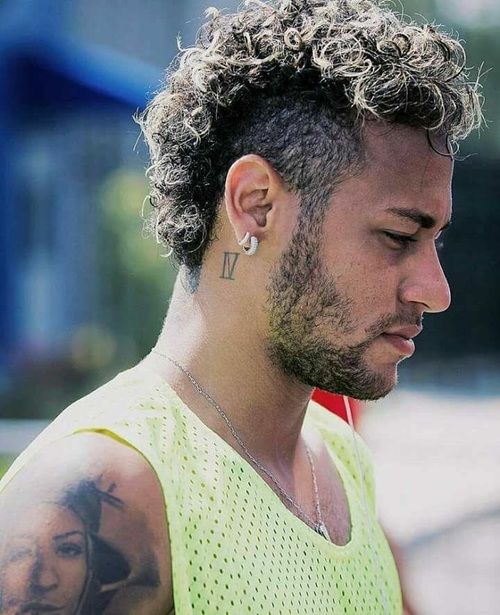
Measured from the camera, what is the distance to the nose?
1783 mm

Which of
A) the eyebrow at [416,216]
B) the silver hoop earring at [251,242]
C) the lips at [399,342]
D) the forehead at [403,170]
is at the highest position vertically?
the forehead at [403,170]

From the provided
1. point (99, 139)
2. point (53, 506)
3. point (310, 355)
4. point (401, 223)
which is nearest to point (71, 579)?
point (53, 506)

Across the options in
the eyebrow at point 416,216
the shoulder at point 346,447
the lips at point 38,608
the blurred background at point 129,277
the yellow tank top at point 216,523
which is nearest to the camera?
the lips at point 38,608

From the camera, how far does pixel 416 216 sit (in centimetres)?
178

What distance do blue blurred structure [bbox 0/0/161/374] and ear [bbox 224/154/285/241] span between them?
4245mm

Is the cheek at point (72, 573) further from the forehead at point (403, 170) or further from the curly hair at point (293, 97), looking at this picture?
the forehead at point (403, 170)

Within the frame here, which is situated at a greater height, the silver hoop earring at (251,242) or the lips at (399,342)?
the silver hoop earring at (251,242)

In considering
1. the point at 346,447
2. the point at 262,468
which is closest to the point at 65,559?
the point at 262,468

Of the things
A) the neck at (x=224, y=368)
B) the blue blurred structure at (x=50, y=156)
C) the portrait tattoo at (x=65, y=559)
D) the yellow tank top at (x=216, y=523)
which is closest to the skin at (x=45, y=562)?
the portrait tattoo at (x=65, y=559)

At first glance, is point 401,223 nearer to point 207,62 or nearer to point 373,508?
point 207,62

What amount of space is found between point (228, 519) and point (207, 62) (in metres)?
0.80

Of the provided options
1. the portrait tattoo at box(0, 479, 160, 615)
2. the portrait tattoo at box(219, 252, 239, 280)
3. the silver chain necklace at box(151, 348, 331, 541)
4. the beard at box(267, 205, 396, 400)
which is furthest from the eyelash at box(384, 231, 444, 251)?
the portrait tattoo at box(0, 479, 160, 615)

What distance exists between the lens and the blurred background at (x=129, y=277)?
249 inches

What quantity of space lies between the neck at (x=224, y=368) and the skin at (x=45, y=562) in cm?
36
